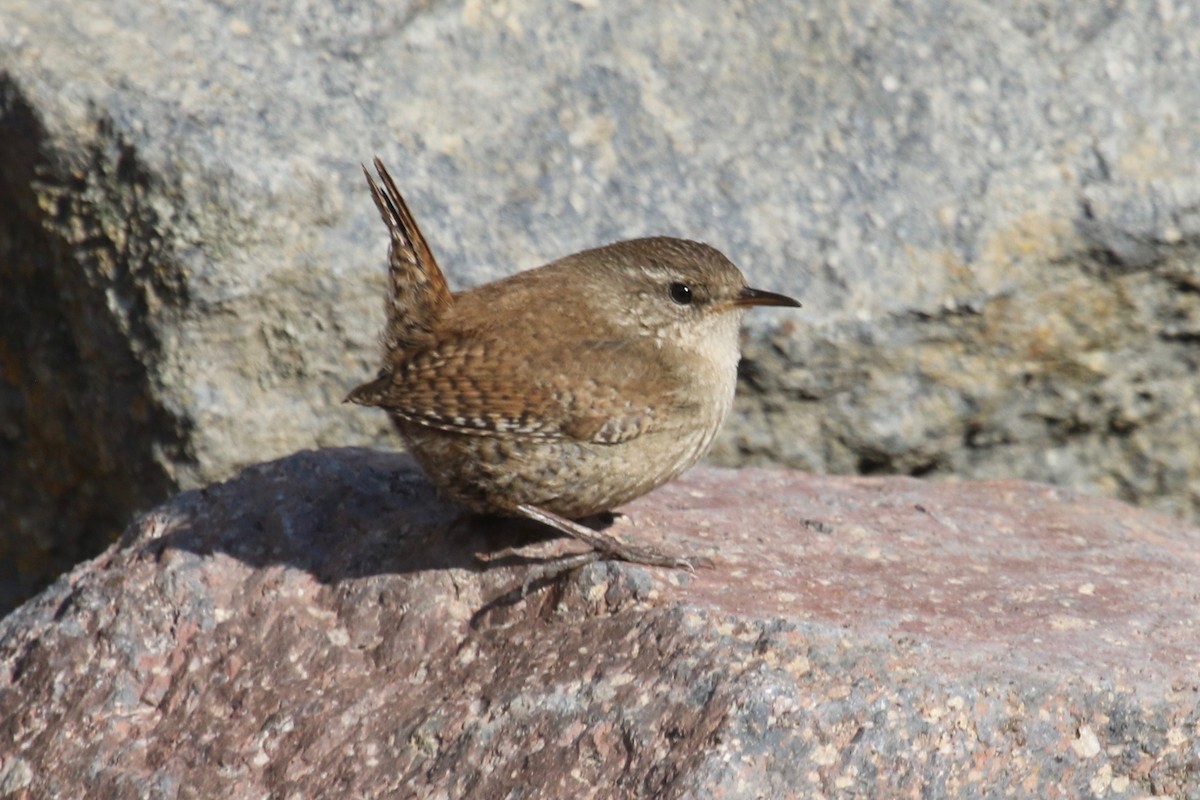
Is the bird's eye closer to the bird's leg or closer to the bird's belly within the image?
the bird's belly

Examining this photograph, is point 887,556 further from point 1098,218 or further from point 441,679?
point 1098,218

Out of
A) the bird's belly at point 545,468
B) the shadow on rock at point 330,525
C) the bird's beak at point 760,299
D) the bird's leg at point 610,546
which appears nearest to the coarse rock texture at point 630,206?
the shadow on rock at point 330,525

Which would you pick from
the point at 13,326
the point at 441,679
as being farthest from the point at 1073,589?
the point at 13,326

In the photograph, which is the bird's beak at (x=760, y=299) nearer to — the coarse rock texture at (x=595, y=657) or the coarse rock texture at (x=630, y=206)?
the coarse rock texture at (x=595, y=657)

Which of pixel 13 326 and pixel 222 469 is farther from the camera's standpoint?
pixel 13 326

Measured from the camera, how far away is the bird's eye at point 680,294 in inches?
170

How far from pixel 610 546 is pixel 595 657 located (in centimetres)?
41

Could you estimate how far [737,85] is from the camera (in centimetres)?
554

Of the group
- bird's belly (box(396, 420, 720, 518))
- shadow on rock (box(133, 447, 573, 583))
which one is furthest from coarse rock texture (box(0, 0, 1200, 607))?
bird's belly (box(396, 420, 720, 518))

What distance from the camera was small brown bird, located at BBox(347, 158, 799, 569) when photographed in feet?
12.5

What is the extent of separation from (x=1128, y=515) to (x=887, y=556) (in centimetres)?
121

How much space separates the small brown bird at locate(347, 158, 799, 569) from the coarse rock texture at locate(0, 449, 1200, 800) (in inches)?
9.7

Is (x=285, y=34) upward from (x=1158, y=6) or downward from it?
upward

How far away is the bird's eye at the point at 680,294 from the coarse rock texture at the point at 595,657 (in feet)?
2.08
